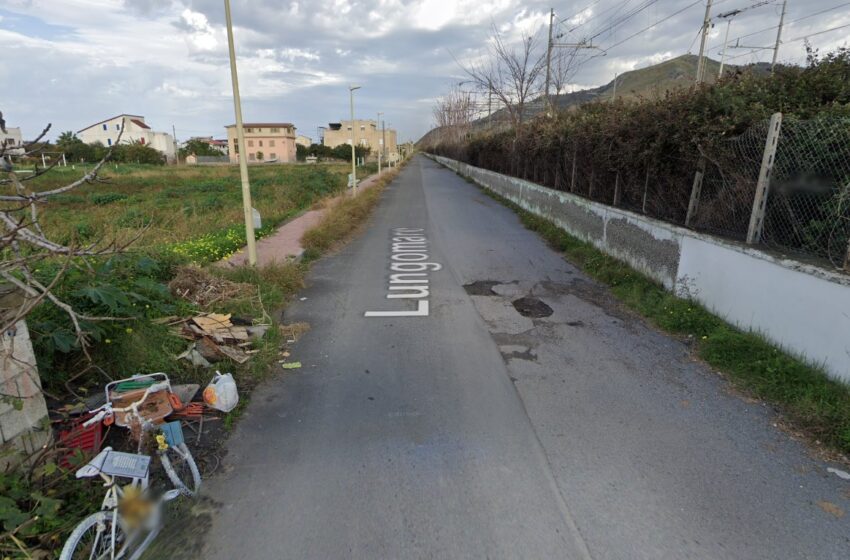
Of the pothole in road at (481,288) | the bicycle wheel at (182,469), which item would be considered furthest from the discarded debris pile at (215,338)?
the pothole in road at (481,288)

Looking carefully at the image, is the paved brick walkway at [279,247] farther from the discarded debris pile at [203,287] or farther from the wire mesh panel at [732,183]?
the wire mesh panel at [732,183]

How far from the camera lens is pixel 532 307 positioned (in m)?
6.42

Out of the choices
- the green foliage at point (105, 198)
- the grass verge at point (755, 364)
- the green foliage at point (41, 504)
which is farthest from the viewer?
the green foliage at point (105, 198)

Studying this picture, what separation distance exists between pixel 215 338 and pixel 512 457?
3118 mm

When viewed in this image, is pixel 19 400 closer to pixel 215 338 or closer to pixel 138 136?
pixel 215 338

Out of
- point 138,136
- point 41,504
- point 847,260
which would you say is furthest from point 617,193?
point 138,136

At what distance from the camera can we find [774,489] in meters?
2.93

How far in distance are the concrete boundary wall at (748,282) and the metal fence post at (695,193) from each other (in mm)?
210

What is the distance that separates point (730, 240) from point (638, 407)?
2811 millimetres

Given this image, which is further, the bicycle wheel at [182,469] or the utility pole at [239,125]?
the utility pole at [239,125]

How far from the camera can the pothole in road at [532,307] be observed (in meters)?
6.14

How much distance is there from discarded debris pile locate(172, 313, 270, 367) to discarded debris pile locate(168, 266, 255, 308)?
514 millimetres

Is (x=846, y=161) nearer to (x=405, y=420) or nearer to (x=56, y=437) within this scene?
(x=405, y=420)

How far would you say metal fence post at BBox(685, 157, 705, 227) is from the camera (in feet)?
20.2
